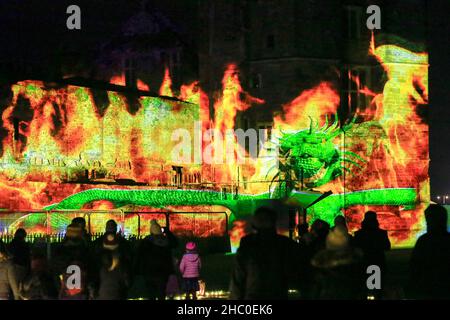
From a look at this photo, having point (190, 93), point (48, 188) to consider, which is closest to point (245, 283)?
point (48, 188)

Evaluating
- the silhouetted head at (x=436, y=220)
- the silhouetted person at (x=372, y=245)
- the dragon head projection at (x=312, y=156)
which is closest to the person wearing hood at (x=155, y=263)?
the silhouetted person at (x=372, y=245)

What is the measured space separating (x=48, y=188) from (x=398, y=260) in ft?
40.6

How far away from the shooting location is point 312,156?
137 ft

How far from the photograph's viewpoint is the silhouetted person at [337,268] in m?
13.1

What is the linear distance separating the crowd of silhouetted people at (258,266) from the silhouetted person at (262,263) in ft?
0.04

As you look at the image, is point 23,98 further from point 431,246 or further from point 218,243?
point 431,246

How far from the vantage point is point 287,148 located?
4188 cm

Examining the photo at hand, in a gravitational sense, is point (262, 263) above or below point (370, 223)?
below

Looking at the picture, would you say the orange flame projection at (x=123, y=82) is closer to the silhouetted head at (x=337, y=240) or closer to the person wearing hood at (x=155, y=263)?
the person wearing hood at (x=155, y=263)

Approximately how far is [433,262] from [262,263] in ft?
7.36

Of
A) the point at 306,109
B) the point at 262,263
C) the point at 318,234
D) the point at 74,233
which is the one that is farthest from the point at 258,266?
the point at 306,109

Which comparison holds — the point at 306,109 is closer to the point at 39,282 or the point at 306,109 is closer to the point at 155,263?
the point at 155,263

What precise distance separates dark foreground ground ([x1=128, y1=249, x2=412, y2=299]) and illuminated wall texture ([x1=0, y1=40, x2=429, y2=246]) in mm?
3365
